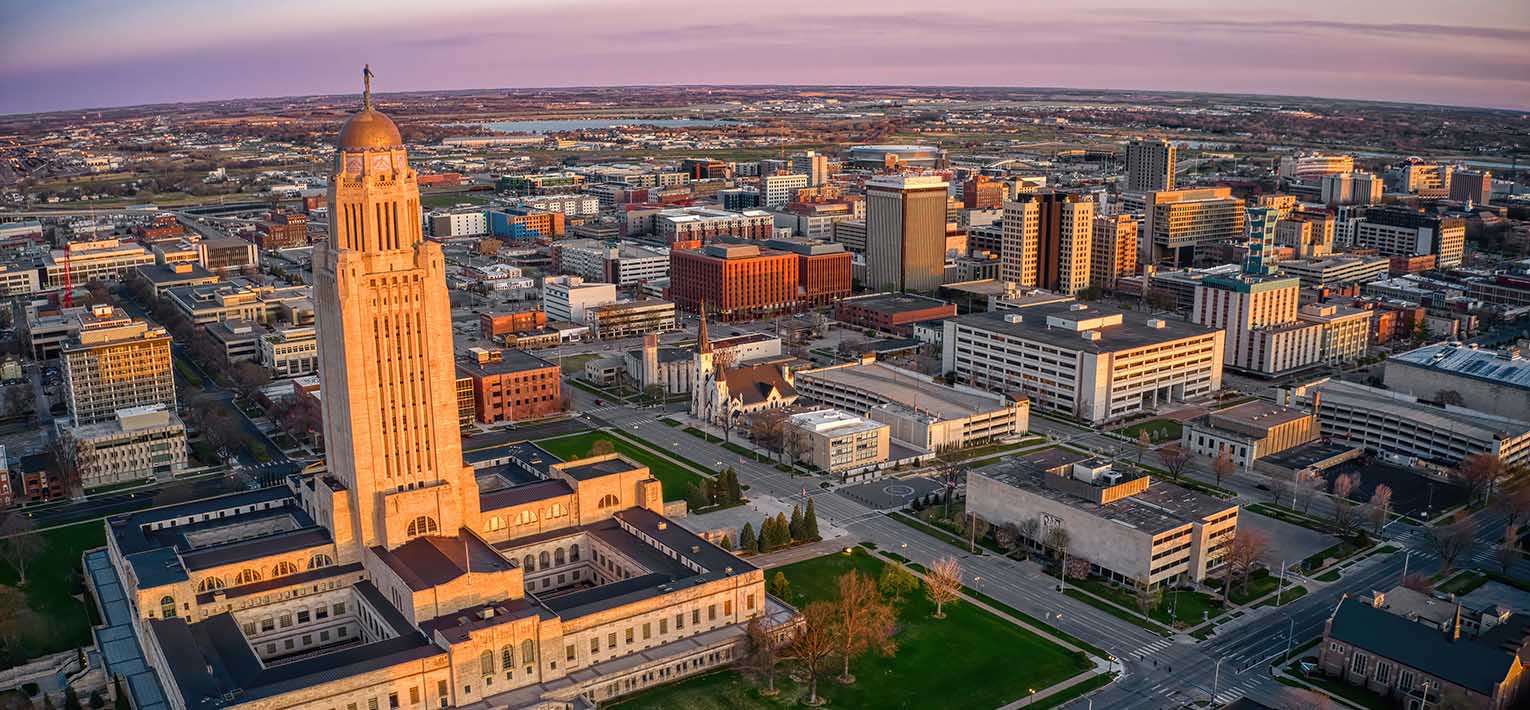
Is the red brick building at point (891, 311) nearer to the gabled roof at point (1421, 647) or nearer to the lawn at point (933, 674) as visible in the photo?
the lawn at point (933, 674)

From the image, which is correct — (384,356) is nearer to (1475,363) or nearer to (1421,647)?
(1421,647)

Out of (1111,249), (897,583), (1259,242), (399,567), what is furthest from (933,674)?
(1111,249)

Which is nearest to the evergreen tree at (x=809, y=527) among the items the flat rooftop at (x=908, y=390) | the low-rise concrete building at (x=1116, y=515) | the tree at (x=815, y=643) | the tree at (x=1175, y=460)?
the low-rise concrete building at (x=1116, y=515)

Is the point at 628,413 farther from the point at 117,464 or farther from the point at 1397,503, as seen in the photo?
the point at 1397,503


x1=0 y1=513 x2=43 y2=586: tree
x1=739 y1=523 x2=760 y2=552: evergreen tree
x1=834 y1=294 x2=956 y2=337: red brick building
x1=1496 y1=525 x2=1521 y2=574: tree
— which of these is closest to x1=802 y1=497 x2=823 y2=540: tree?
x1=739 y1=523 x2=760 y2=552: evergreen tree

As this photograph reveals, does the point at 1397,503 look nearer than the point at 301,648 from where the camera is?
No

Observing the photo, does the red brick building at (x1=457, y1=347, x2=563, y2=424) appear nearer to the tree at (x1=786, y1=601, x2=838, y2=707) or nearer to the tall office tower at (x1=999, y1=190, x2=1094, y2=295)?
the tree at (x1=786, y1=601, x2=838, y2=707)

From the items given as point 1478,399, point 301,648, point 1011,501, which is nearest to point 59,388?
point 301,648
